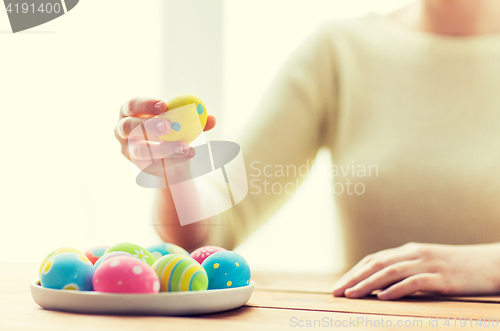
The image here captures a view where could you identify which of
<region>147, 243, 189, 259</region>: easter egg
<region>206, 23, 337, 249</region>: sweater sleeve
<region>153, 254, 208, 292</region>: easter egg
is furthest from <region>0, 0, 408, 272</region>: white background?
<region>153, 254, 208, 292</region>: easter egg

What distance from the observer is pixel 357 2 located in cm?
141

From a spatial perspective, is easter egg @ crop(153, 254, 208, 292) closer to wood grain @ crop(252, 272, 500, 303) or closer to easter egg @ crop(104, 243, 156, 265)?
easter egg @ crop(104, 243, 156, 265)

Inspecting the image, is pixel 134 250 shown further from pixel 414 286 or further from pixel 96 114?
pixel 96 114

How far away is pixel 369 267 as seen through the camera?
0.53 metres

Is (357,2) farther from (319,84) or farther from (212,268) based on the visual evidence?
(212,268)

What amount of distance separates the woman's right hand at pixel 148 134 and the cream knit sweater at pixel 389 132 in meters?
0.30

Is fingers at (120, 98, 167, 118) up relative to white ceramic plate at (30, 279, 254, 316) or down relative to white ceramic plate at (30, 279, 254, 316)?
up

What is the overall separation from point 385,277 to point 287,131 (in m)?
0.45

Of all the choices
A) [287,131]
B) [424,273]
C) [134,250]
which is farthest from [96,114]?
[424,273]

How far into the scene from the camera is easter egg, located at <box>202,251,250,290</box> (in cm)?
38

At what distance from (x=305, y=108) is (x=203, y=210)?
1.18 feet

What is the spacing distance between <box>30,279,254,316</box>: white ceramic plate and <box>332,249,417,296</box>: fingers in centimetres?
20

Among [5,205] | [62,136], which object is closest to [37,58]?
[62,136]

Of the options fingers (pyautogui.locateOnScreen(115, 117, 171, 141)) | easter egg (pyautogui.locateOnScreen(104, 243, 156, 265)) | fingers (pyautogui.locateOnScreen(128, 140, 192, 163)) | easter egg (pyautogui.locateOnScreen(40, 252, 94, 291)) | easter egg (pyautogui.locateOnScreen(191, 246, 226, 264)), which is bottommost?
Result: easter egg (pyautogui.locateOnScreen(191, 246, 226, 264))
